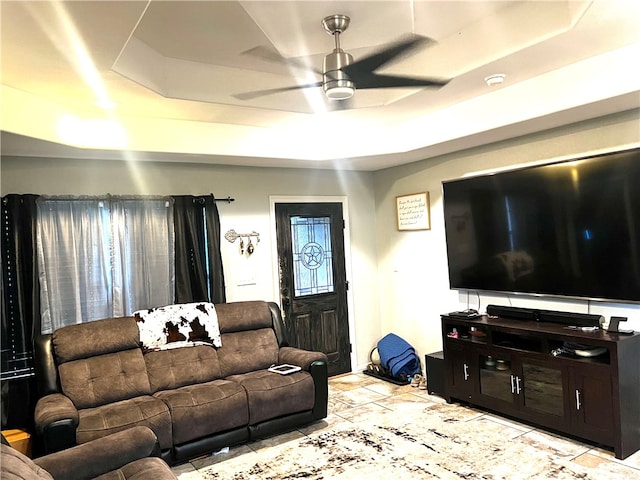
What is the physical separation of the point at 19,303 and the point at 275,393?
2.05 metres

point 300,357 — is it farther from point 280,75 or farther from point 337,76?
point 337,76

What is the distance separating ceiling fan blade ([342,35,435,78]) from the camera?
8.91ft

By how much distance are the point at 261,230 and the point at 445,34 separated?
110 inches

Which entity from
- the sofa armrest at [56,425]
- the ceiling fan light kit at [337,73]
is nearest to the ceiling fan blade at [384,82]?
the ceiling fan light kit at [337,73]

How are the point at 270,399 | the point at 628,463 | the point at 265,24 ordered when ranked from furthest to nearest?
the point at 270,399 < the point at 628,463 < the point at 265,24

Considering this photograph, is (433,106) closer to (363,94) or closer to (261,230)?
(363,94)

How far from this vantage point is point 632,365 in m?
3.21

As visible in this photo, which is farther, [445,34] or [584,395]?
Result: [584,395]

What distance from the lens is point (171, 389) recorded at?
146 inches

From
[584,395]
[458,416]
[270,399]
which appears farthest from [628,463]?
[270,399]

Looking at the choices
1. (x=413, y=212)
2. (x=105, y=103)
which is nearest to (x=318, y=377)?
(x=413, y=212)

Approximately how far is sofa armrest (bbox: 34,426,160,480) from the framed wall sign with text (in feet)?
11.1

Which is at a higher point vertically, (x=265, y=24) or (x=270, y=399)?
(x=265, y=24)

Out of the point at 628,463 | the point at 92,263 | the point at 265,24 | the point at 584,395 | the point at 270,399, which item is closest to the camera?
the point at 265,24
